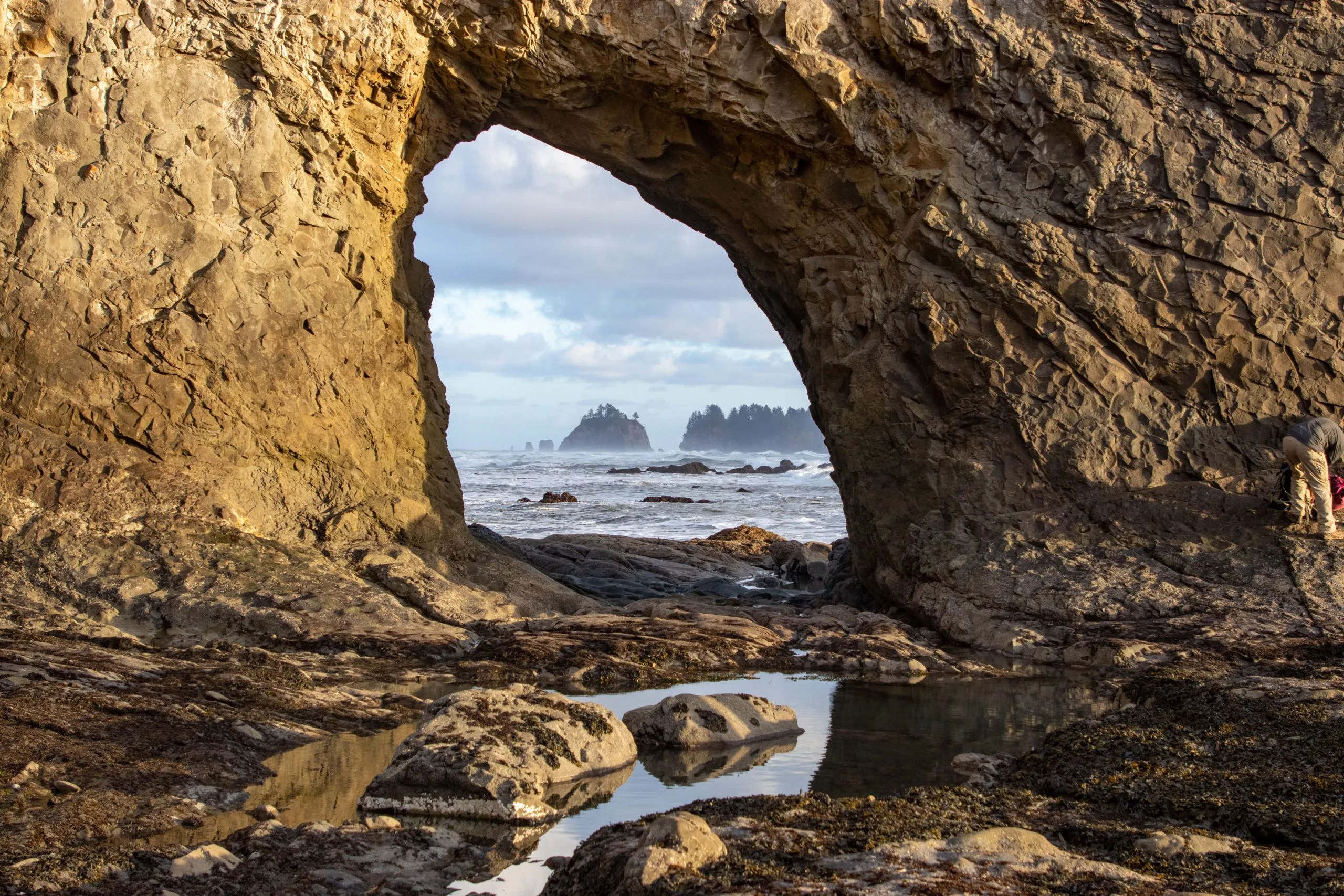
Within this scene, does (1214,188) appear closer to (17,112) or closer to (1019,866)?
(1019,866)

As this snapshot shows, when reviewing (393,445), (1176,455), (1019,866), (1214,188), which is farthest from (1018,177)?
(1019,866)

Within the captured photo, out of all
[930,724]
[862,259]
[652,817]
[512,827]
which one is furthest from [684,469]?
[652,817]

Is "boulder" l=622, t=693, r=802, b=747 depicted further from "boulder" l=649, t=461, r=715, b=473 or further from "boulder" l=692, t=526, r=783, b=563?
"boulder" l=649, t=461, r=715, b=473

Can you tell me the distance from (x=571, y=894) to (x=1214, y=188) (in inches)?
351

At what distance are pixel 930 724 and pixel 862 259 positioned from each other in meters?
6.12

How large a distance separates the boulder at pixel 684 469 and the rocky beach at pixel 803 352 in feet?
130

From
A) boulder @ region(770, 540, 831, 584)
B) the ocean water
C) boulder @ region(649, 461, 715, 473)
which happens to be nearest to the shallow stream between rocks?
boulder @ region(770, 540, 831, 584)

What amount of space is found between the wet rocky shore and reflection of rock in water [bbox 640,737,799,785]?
879mm

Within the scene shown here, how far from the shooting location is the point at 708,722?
243 inches

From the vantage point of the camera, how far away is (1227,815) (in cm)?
459

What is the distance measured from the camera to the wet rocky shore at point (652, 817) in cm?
372

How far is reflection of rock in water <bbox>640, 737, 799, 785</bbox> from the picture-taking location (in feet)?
18.3

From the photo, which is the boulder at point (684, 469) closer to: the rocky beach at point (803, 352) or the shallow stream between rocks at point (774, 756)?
the rocky beach at point (803, 352)

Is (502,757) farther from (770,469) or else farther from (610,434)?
(610,434)
